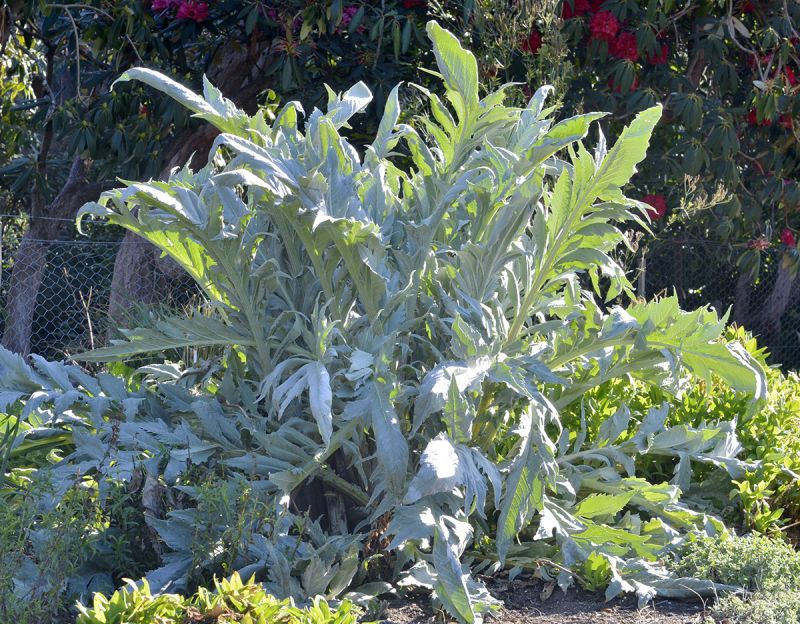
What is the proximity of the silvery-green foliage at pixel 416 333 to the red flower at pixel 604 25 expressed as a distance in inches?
114

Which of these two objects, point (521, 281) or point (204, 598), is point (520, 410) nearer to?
point (521, 281)

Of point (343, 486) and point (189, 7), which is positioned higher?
point (189, 7)

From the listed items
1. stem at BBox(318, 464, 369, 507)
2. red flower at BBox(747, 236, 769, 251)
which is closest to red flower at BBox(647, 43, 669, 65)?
red flower at BBox(747, 236, 769, 251)

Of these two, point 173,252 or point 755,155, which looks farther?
point 755,155

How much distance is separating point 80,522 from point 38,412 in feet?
3.66

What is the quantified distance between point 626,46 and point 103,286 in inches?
173

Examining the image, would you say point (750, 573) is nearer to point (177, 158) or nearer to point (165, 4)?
point (165, 4)

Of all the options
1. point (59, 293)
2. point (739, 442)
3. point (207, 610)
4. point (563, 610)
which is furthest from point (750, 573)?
point (59, 293)

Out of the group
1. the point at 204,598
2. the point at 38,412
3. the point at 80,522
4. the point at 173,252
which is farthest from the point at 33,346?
the point at 204,598

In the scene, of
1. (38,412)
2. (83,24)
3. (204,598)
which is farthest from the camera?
(83,24)

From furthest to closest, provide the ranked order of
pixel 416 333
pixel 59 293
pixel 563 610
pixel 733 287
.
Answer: pixel 733 287 → pixel 59 293 → pixel 416 333 → pixel 563 610

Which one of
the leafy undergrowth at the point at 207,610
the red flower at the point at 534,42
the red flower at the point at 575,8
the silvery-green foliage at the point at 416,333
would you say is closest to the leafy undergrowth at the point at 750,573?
the silvery-green foliage at the point at 416,333

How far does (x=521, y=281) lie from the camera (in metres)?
3.61

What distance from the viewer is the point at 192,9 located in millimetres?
5945
